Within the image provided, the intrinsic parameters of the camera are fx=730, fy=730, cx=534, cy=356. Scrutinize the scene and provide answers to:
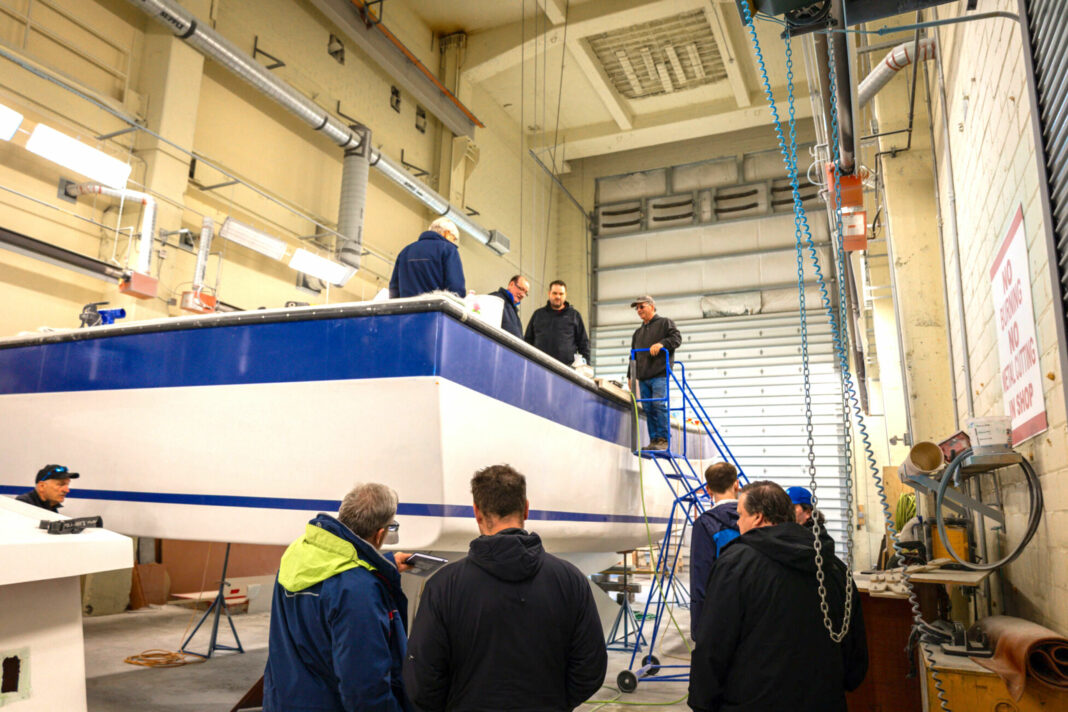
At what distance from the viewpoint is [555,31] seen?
11781 mm

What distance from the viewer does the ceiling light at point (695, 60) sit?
12.5 metres

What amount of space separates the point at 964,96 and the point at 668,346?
2.60m

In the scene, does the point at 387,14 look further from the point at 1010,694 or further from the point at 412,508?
the point at 1010,694

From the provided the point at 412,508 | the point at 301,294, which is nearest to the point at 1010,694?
the point at 412,508

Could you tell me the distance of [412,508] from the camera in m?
3.05

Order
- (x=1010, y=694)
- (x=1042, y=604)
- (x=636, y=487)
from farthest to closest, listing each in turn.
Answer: (x=636, y=487)
(x=1042, y=604)
(x=1010, y=694)

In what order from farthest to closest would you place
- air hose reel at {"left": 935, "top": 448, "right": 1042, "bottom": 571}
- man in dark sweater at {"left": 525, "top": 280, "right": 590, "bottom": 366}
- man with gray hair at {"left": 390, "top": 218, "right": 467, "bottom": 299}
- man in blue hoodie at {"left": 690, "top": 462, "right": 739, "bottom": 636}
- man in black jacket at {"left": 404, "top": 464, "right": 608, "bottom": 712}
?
man in dark sweater at {"left": 525, "top": 280, "right": 590, "bottom": 366}
man with gray hair at {"left": 390, "top": 218, "right": 467, "bottom": 299}
man in blue hoodie at {"left": 690, "top": 462, "right": 739, "bottom": 636}
air hose reel at {"left": 935, "top": 448, "right": 1042, "bottom": 571}
man in black jacket at {"left": 404, "top": 464, "right": 608, "bottom": 712}

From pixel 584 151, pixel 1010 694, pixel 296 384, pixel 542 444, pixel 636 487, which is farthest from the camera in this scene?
pixel 584 151

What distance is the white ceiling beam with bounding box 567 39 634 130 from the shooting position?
1229 cm

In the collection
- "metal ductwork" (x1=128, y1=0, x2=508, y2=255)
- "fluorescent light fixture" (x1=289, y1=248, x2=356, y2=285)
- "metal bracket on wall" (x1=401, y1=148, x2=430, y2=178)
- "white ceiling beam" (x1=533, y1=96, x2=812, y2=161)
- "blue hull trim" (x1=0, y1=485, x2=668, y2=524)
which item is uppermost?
"white ceiling beam" (x1=533, y1=96, x2=812, y2=161)

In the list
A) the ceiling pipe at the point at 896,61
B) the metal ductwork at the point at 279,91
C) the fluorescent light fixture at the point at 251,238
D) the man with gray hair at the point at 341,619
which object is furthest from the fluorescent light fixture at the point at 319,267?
the man with gray hair at the point at 341,619

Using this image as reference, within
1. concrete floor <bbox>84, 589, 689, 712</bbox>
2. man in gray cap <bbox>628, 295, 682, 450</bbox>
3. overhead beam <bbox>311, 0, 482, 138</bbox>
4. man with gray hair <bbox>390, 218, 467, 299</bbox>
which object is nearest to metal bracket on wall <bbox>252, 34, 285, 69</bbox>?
overhead beam <bbox>311, 0, 482, 138</bbox>

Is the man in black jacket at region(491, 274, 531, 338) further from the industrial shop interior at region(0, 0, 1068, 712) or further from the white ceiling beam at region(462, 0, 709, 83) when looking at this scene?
the white ceiling beam at region(462, 0, 709, 83)

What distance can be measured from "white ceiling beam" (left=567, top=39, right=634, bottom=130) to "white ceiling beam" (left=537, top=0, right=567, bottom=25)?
421 mm
